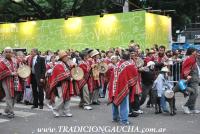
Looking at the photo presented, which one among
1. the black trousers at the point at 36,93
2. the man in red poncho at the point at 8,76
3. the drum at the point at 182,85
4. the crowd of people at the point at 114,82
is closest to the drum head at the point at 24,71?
the crowd of people at the point at 114,82

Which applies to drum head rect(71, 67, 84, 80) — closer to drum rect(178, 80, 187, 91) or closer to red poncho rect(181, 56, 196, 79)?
drum rect(178, 80, 187, 91)

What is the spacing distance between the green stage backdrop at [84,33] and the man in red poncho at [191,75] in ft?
27.3

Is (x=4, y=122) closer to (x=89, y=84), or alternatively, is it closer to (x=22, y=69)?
(x=22, y=69)

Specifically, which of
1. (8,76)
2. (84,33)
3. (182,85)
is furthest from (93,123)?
(84,33)

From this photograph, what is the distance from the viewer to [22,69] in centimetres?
1404

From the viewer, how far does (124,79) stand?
11.8m

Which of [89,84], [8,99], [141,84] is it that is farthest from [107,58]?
[8,99]

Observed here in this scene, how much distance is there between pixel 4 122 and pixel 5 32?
18186mm

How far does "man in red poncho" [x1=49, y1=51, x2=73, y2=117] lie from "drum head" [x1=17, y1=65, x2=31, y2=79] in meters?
1.03

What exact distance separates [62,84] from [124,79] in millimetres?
2275

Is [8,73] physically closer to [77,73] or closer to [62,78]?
[62,78]

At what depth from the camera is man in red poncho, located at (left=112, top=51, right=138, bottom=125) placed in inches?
459

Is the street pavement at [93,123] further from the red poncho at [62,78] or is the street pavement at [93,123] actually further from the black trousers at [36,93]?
the red poncho at [62,78]

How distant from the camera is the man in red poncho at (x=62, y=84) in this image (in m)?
13.2
